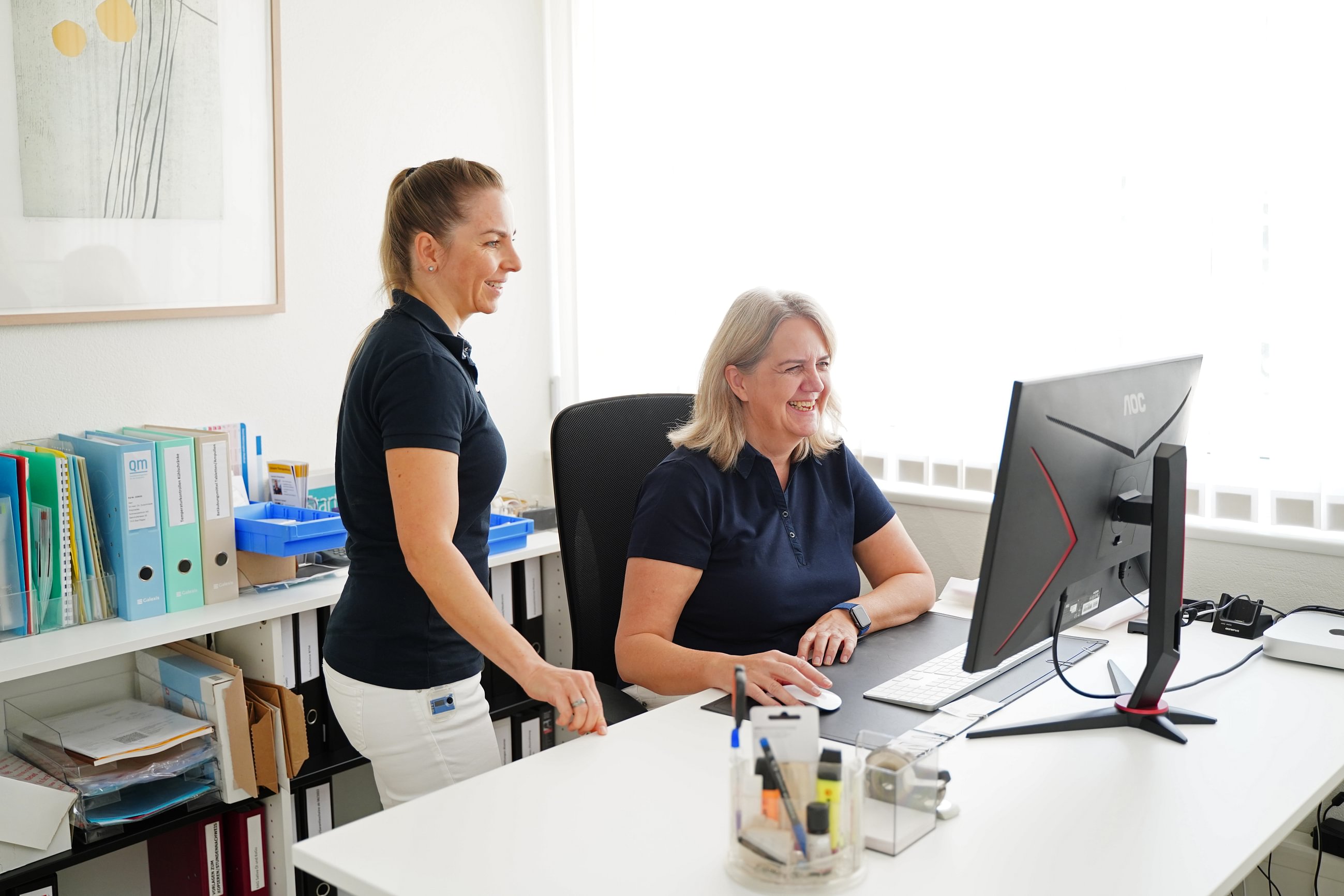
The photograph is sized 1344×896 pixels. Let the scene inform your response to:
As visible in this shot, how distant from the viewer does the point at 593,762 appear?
144 centimetres

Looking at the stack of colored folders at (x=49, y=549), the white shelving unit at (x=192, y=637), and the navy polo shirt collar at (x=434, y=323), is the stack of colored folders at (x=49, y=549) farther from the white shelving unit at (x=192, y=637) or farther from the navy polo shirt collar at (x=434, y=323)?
the navy polo shirt collar at (x=434, y=323)

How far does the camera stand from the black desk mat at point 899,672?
156 cm

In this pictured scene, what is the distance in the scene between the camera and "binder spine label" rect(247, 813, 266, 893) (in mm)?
2242

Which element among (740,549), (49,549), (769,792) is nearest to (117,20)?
(49,549)

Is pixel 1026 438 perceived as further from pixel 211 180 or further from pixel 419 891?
pixel 211 180

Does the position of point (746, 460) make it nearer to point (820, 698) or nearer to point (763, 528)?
point (763, 528)

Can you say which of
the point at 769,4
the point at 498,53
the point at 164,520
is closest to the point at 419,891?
the point at 164,520

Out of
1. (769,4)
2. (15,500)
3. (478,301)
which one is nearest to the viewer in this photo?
(478,301)

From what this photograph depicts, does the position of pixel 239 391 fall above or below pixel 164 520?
above

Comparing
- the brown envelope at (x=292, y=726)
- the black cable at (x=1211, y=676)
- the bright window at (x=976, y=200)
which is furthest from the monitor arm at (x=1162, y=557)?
the brown envelope at (x=292, y=726)

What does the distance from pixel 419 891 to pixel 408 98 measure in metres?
2.31

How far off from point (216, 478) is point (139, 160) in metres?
0.72

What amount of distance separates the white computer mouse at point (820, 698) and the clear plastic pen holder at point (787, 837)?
449 millimetres

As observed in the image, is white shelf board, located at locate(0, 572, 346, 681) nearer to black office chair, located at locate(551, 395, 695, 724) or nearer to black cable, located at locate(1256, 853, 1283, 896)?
black office chair, located at locate(551, 395, 695, 724)
